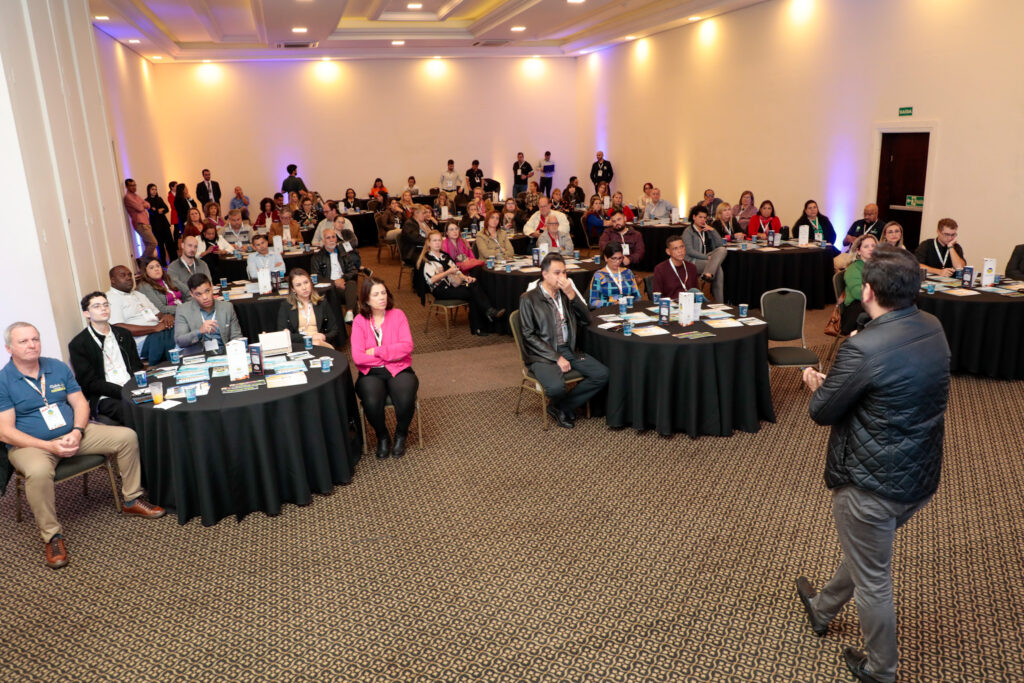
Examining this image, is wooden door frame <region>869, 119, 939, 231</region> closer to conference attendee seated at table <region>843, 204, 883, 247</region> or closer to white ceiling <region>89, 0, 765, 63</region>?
conference attendee seated at table <region>843, 204, 883, 247</region>

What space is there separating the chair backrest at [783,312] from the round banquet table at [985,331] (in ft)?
4.84

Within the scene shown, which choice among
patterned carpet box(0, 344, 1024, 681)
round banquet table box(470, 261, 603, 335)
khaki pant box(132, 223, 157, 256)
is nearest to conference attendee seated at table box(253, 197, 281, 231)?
khaki pant box(132, 223, 157, 256)

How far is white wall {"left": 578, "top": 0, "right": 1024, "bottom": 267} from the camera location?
28.9ft

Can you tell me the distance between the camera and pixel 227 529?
14.3ft

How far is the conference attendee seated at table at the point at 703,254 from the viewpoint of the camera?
8.98 meters

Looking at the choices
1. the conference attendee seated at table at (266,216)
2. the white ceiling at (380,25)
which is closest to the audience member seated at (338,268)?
the conference attendee seated at table at (266,216)

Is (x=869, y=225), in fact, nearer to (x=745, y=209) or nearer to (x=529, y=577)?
(x=745, y=209)

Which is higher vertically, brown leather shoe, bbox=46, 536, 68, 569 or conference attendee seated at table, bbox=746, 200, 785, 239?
conference attendee seated at table, bbox=746, 200, 785, 239

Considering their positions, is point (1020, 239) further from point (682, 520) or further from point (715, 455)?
point (682, 520)

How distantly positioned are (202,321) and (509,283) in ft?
11.8

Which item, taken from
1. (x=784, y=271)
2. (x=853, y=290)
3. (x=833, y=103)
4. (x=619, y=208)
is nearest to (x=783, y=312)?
(x=853, y=290)

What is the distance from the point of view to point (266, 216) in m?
13.0

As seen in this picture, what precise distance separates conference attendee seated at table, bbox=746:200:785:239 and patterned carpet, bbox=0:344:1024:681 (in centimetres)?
572

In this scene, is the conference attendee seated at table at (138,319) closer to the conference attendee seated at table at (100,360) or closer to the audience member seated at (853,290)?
the conference attendee seated at table at (100,360)
